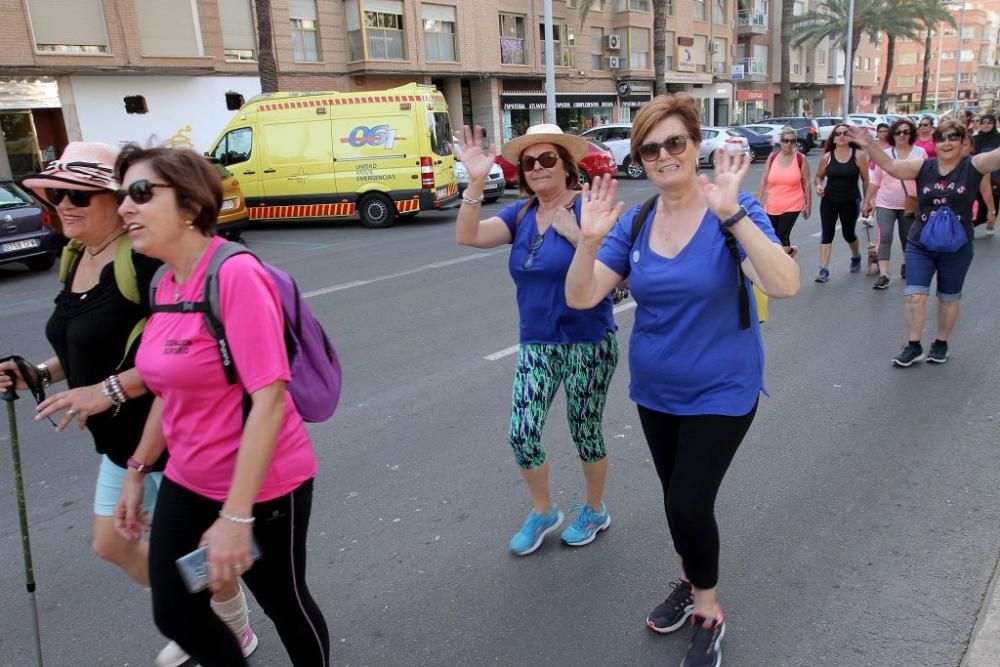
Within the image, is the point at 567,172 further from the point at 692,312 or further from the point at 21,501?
the point at 21,501

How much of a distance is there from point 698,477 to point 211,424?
144 centimetres

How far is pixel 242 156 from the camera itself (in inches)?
614

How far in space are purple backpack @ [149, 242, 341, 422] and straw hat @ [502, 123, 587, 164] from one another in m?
1.35

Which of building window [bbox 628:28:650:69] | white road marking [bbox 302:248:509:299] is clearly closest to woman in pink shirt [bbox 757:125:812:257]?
white road marking [bbox 302:248:509:299]

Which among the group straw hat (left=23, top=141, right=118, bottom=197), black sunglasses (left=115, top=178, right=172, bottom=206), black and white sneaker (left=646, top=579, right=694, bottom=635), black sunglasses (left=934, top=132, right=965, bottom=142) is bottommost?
black and white sneaker (left=646, top=579, right=694, bottom=635)

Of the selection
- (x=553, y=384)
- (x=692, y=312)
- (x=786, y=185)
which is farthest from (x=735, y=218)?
(x=786, y=185)

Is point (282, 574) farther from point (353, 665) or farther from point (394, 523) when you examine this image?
point (394, 523)

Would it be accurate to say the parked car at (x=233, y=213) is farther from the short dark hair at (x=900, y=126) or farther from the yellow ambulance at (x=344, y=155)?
the short dark hair at (x=900, y=126)

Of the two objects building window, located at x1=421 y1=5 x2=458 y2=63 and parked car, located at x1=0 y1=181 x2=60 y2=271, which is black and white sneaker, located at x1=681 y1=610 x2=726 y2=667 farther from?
building window, located at x1=421 y1=5 x2=458 y2=63

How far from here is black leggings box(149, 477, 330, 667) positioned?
1953mm

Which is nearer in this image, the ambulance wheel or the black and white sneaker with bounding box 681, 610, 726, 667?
the black and white sneaker with bounding box 681, 610, 726, 667

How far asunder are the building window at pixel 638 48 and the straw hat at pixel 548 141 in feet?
124

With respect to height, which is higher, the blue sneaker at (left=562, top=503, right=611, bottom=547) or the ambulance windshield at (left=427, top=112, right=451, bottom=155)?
the ambulance windshield at (left=427, top=112, right=451, bottom=155)

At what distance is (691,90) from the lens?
4388 cm
